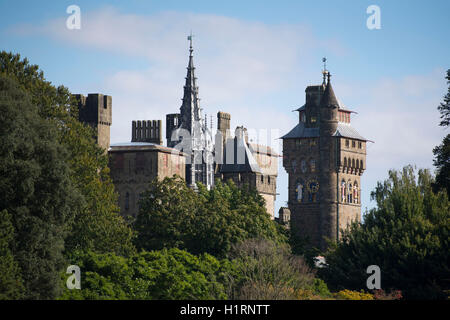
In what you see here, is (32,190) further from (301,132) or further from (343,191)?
(301,132)

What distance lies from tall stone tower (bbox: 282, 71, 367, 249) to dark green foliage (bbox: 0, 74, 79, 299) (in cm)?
6661

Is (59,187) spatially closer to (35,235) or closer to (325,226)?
(35,235)

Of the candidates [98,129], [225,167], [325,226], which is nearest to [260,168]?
[225,167]

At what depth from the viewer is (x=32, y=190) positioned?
5375cm

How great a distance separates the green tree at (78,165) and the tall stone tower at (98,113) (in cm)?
2187

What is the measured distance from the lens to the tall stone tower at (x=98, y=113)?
9119 cm

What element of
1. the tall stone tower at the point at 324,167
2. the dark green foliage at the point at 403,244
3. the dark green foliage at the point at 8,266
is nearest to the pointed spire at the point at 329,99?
the tall stone tower at the point at 324,167

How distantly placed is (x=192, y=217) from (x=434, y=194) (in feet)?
54.9

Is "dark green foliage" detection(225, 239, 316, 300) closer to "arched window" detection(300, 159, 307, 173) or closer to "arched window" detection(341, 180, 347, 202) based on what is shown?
"arched window" detection(341, 180, 347, 202)

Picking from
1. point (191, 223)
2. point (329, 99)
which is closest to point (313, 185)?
point (329, 99)

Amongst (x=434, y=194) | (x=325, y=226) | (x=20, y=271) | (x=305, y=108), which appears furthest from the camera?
(x=305, y=108)
